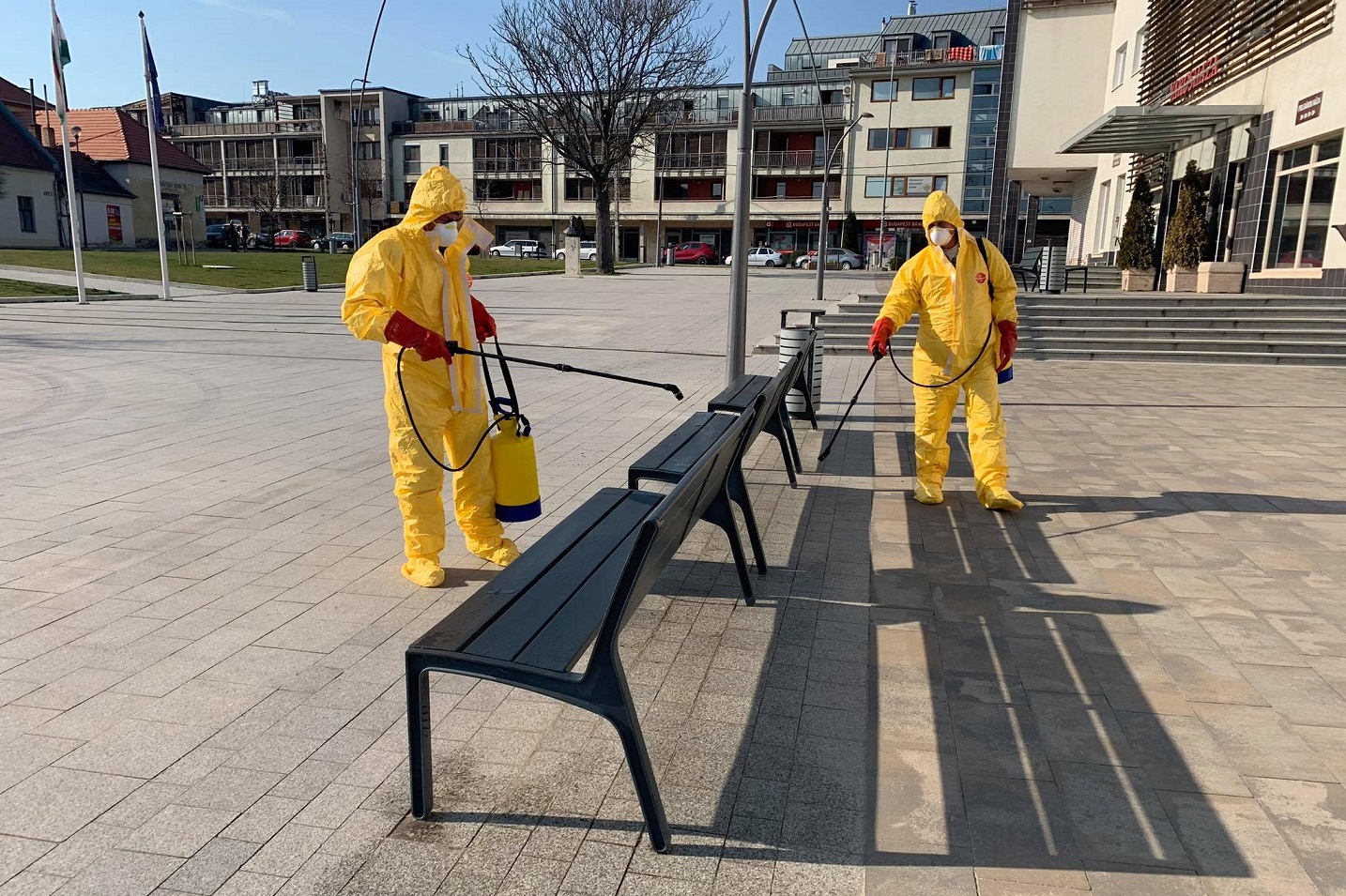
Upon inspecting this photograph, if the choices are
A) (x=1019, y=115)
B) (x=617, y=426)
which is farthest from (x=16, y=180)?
(x=617, y=426)

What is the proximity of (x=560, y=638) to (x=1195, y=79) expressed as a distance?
23.6 meters

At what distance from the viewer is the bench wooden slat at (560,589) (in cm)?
265

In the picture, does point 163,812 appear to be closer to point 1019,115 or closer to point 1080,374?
point 1080,374

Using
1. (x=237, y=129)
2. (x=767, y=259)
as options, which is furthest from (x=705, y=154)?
(x=237, y=129)

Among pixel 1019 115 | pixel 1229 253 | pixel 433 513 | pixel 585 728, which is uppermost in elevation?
pixel 1019 115

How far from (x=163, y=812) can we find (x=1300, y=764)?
3.51m

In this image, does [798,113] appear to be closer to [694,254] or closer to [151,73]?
[694,254]

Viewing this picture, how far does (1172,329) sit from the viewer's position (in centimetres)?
1491

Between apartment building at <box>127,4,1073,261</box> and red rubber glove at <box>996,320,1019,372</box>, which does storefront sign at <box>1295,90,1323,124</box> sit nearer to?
red rubber glove at <box>996,320,1019,372</box>

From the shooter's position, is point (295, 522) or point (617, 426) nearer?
point (295, 522)

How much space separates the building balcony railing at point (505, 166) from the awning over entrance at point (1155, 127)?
49895 mm

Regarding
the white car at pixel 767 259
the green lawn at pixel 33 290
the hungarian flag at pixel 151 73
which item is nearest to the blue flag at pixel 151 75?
the hungarian flag at pixel 151 73

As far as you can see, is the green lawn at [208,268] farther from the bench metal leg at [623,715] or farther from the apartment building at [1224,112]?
the bench metal leg at [623,715]

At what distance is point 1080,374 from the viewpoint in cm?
1270
